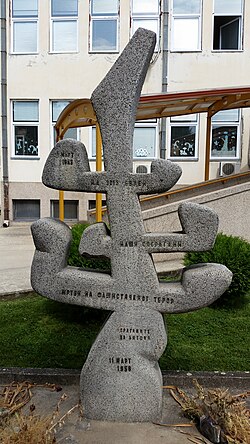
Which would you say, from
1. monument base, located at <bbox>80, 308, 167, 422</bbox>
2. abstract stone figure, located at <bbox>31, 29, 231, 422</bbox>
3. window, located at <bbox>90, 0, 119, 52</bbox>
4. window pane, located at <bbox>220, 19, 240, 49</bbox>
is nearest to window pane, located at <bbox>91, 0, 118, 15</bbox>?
window, located at <bbox>90, 0, 119, 52</bbox>

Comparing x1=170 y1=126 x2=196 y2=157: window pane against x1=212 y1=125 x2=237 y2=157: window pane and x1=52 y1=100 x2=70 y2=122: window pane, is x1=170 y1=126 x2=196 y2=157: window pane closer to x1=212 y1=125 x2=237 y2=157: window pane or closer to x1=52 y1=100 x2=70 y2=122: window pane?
x1=212 y1=125 x2=237 y2=157: window pane

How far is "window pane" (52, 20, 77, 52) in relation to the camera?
15.5 meters

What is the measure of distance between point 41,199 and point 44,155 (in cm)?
156

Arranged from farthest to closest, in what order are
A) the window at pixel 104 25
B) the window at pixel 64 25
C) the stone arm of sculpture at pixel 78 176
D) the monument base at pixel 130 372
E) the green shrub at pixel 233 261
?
the window at pixel 64 25 → the window at pixel 104 25 → the green shrub at pixel 233 261 → the monument base at pixel 130 372 → the stone arm of sculpture at pixel 78 176

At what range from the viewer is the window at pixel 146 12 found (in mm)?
15164

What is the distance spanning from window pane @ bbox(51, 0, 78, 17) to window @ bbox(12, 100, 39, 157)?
3.17 meters

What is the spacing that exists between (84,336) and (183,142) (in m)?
11.0

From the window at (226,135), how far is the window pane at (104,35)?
444cm

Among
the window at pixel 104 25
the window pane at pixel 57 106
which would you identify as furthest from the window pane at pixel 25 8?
the window pane at pixel 57 106

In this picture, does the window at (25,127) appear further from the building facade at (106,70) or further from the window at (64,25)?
the window at (64,25)

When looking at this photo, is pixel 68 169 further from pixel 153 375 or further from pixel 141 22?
pixel 141 22

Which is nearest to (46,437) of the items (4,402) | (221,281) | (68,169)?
(4,402)

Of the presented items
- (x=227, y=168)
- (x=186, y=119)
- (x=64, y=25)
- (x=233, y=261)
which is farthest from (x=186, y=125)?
(x=233, y=261)

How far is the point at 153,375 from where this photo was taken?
3717 millimetres
